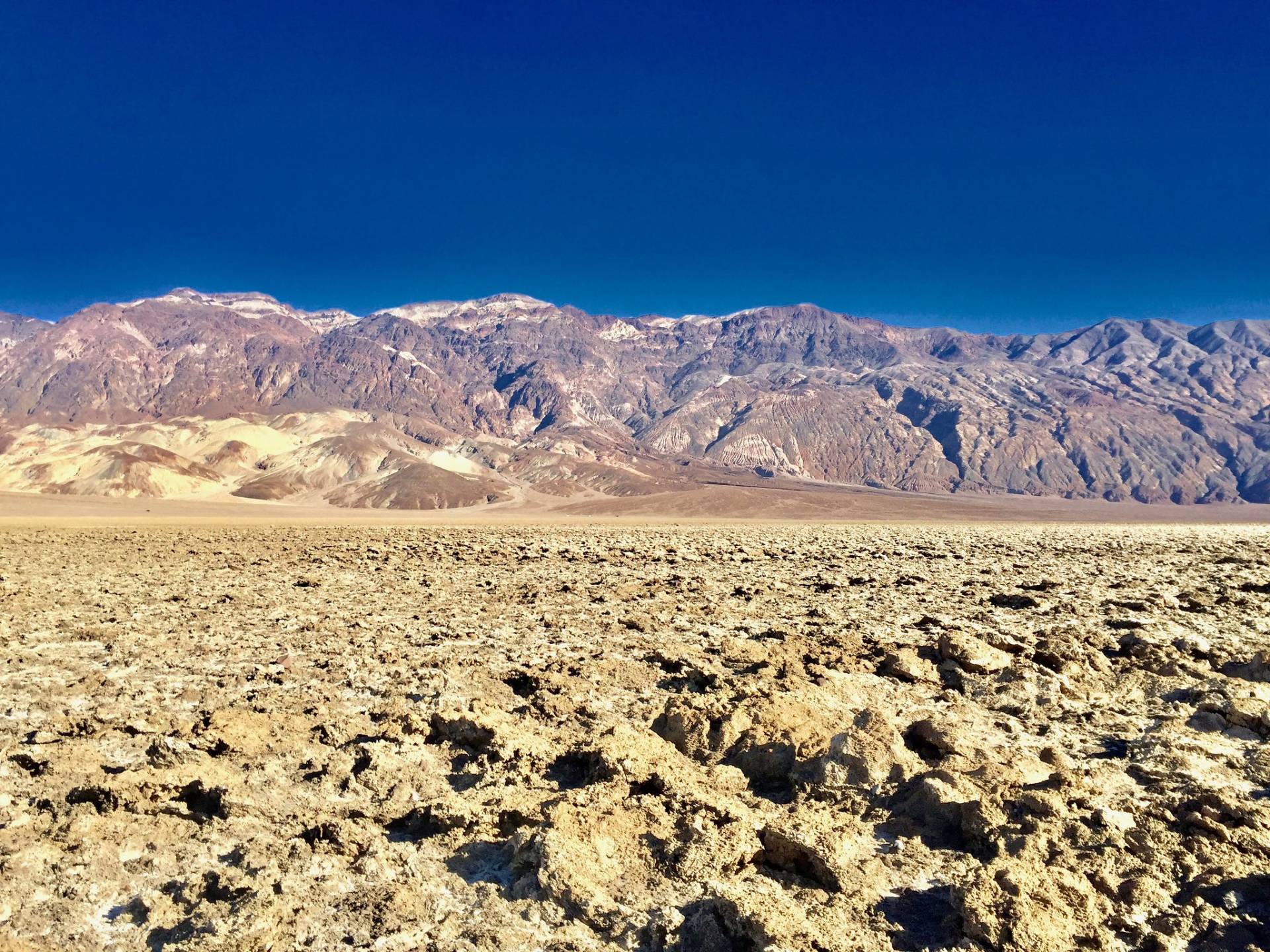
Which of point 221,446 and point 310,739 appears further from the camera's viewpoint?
point 221,446

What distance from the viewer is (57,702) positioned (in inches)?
317

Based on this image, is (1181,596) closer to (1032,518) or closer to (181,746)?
(181,746)

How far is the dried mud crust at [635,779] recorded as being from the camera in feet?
13.3

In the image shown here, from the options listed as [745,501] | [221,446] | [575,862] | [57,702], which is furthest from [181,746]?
[221,446]

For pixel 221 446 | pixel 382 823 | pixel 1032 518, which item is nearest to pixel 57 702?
pixel 382 823

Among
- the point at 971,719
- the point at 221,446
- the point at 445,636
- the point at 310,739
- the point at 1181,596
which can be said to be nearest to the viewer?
the point at 310,739

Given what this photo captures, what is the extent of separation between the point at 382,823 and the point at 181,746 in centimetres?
242

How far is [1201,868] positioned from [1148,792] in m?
1.23

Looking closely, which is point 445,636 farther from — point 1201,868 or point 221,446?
point 221,446

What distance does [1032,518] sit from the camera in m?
101

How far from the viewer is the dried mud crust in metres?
4.06

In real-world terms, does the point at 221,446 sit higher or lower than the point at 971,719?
higher

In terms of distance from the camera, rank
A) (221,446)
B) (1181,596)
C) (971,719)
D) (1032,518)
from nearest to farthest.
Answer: (971,719) < (1181,596) < (1032,518) < (221,446)

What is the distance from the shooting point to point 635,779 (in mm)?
5625
